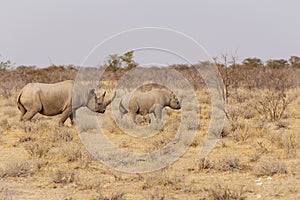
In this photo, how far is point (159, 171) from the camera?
6.48 meters

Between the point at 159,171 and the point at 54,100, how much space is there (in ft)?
16.3

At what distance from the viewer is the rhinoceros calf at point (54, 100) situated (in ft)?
34.5

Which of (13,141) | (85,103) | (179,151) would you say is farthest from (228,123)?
(13,141)

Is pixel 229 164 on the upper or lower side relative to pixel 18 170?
lower

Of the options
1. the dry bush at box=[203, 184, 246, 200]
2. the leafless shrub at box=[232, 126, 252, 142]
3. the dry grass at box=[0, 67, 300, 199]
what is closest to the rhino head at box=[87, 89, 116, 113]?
the dry grass at box=[0, 67, 300, 199]

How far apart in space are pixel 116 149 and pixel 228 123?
325 cm

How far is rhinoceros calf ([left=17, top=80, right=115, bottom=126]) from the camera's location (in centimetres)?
1052

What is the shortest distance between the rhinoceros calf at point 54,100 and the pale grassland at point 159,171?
603 mm

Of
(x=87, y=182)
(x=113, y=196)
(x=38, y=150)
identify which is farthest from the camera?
(x=38, y=150)

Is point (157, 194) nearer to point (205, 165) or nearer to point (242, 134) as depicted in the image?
point (205, 165)

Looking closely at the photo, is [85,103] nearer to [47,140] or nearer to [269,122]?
[47,140]

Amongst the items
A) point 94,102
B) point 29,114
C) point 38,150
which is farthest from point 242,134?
point 29,114

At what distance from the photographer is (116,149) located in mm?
8445

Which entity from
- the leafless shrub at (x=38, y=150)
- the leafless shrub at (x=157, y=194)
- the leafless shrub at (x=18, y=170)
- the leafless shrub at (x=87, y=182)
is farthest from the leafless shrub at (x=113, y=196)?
the leafless shrub at (x=38, y=150)
